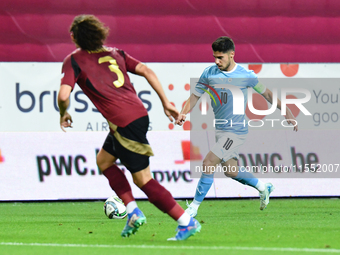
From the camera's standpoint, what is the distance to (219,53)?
7.03 metres

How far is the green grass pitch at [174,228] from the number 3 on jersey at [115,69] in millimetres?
1307

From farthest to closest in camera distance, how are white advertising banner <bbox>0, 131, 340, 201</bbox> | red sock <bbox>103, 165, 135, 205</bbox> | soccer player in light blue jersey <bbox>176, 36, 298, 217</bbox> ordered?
white advertising banner <bbox>0, 131, 340, 201</bbox> < soccer player in light blue jersey <bbox>176, 36, 298, 217</bbox> < red sock <bbox>103, 165, 135, 205</bbox>

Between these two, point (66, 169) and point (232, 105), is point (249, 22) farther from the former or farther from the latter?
point (232, 105)

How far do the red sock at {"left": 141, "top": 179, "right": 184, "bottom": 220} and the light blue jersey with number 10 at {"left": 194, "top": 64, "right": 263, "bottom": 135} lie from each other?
2.28 metres

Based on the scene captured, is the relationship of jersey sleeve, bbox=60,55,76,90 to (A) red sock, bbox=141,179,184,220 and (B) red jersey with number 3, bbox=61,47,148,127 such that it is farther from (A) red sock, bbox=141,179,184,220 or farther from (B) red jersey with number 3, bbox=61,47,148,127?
(A) red sock, bbox=141,179,184,220

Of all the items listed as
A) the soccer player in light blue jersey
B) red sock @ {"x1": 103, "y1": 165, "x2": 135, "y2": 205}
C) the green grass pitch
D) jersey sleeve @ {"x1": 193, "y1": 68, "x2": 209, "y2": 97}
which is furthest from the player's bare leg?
red sock @ {"x1": 103, "y1": 165, "x2": 135, "y2": 205}

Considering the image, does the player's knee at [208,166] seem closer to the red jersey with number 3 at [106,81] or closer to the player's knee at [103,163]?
the player's knee at [103,163]

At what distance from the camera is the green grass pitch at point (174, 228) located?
468 centimetres

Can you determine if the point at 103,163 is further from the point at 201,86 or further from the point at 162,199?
the point at 201,86

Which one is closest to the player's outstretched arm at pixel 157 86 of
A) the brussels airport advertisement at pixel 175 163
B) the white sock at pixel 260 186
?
the white sock at pixel 260 186

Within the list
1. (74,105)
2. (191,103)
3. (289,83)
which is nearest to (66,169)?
(74,105)

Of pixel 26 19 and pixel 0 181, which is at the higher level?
pixel 26 19

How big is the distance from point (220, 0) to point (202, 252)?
32.5ft

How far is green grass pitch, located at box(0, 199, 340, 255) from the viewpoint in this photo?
15.3 feet
